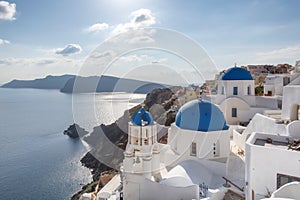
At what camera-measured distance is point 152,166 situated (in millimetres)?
9734

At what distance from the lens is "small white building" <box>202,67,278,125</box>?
17.5m

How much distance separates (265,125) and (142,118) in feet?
18.3

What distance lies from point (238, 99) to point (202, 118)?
7.92 metres

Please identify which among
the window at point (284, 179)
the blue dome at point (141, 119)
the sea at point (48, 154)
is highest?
the blue dome at point (141, 119)

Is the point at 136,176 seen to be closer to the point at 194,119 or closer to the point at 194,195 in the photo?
the point at 194,195

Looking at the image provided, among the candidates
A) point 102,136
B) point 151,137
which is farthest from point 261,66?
point 151,137

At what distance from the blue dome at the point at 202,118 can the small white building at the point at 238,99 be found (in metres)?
7.07

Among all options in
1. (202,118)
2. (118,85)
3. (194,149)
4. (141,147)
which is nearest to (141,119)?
(141,147)

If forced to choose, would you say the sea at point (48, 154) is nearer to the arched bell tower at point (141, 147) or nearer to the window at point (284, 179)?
the arched bell tower at point (141, 147)

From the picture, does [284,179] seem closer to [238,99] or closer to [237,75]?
[238,99]

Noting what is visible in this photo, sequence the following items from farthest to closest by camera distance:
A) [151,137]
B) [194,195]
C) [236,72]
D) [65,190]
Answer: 1. [65,190]
2. [236,72]
3. [151,137]
4. [194,195]

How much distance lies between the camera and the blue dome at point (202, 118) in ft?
35.5

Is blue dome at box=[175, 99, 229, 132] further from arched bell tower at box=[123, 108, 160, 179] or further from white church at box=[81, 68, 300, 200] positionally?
arched bell tower at box=[123, 108, 160, 179]

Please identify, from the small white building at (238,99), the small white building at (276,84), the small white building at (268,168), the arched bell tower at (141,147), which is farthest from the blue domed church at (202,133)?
the small white building at (276,84)
